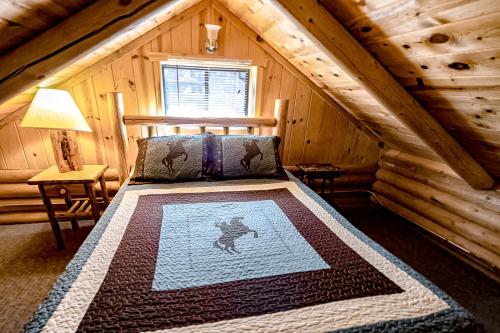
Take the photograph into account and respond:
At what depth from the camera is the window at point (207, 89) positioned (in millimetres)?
2277

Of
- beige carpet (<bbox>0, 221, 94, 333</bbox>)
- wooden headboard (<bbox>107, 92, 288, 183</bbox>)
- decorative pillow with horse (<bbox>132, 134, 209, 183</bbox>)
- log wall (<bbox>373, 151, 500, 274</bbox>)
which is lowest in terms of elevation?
beige carpet (<bbox>0, 221, 94, 333</bbox>)

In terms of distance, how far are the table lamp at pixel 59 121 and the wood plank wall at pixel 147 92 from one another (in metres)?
0.35

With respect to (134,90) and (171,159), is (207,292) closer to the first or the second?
(171,159)

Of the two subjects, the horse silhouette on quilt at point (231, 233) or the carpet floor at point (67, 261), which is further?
the carpet floor at point (67, 261)

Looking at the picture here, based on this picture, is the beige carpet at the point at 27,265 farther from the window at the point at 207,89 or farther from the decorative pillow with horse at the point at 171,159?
the window at the point at 207,89

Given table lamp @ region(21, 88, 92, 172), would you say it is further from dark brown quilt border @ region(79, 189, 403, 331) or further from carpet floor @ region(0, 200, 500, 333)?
dark brown quilt border @ region(79, 189, 403, 331)

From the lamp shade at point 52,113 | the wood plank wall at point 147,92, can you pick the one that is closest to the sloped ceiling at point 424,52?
the wood plank wall at point 147,92

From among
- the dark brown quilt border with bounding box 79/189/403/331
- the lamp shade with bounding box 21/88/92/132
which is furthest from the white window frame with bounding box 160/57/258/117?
the dark brown quilt border with bounding box 79/189/403/331

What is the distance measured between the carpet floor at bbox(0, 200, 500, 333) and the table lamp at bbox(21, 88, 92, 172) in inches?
26.1

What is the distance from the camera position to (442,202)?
6.97ft

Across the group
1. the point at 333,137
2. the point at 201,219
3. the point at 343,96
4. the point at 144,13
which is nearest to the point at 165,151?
the point at 201,219

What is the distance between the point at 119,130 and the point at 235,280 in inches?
67.2

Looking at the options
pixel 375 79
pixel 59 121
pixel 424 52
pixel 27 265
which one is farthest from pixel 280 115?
pixel 27 265

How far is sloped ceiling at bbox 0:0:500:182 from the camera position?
1.02 meters
